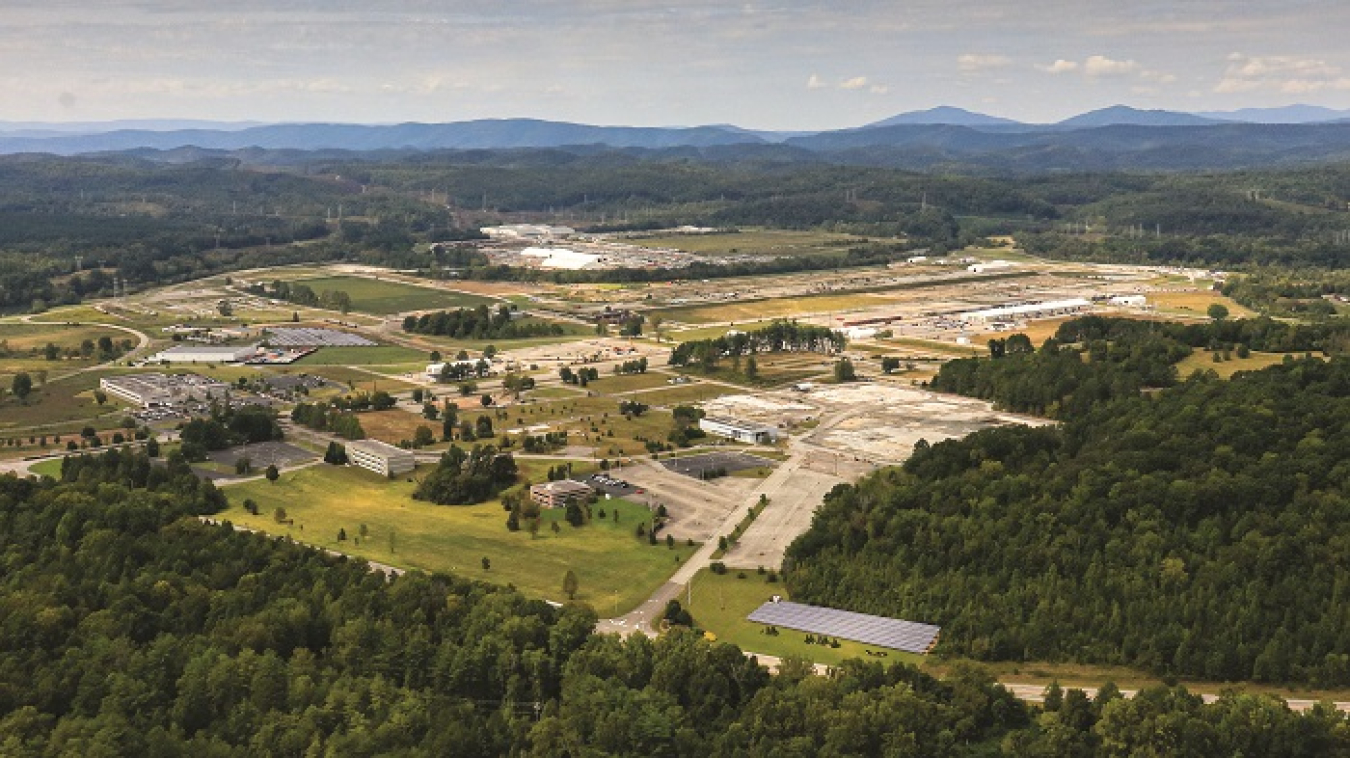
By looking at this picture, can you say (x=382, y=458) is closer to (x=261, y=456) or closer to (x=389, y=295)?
(x=261, y=456)

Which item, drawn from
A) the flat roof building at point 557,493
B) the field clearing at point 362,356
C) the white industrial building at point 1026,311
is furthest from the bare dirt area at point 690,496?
the white industrial building at point 1026,311

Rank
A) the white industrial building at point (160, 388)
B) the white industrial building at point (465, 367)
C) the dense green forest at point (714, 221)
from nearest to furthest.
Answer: the white industrial building at point (160, 388), the white industrial building at point (465, 367), the dense green forest at point (714, 221)

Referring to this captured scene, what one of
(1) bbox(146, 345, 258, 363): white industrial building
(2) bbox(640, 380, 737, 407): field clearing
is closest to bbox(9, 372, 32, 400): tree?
(1) bbox(146, 345, 258, 363): white industrial building

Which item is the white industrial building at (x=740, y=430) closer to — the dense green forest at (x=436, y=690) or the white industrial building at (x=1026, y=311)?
the dense green forest at (x=436, y=690)

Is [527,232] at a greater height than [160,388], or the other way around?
[527,232]

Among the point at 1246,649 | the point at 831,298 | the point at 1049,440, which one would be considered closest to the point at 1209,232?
the point at 831,298

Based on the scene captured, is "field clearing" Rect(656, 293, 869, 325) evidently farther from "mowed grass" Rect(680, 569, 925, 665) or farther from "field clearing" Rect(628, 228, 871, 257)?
"mowed grass" Rect(680, 569, 925, 665)

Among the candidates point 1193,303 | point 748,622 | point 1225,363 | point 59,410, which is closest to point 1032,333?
point 1225,363
